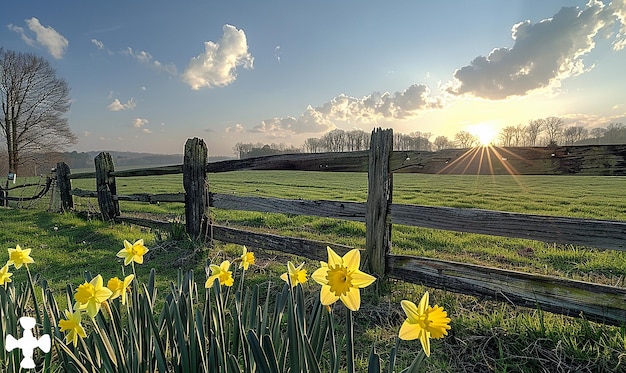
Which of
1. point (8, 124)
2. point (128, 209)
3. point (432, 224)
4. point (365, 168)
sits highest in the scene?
point (8, 124)

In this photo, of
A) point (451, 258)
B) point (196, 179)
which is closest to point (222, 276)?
point (196, 179)

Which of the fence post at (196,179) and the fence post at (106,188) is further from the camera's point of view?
the fence post at (106,188)

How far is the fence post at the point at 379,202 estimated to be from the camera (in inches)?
120

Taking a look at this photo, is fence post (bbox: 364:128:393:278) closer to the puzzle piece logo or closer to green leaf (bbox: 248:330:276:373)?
green leaf (bbox: 248:330:276:373)

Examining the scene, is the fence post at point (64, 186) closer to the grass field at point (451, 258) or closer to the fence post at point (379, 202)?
the grass field at point (451, 258)

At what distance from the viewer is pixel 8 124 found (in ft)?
76.7

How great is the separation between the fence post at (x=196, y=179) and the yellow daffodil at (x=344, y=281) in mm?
4373

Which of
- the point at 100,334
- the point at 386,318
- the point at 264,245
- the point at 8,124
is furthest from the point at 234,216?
the point at 8,124

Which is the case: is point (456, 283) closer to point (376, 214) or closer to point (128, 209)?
point (376, 214)

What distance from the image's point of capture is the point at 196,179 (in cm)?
487

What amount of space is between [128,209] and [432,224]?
11630 millimetres

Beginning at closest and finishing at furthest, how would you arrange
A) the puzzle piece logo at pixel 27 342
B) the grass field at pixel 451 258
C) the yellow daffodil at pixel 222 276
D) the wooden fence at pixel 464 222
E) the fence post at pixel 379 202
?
the puzzle piece logo at pixel 27 342
the yellow daffodil at pixel 222 276
the grass field at pixel 451 258
the wooden fence at pixel 464 222
the fence post at pixel 379 202

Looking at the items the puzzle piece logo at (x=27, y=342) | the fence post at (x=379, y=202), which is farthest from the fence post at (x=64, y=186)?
the puzzle piece logo at (x=27, y=342)

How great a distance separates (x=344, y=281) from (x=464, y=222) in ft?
7.62
